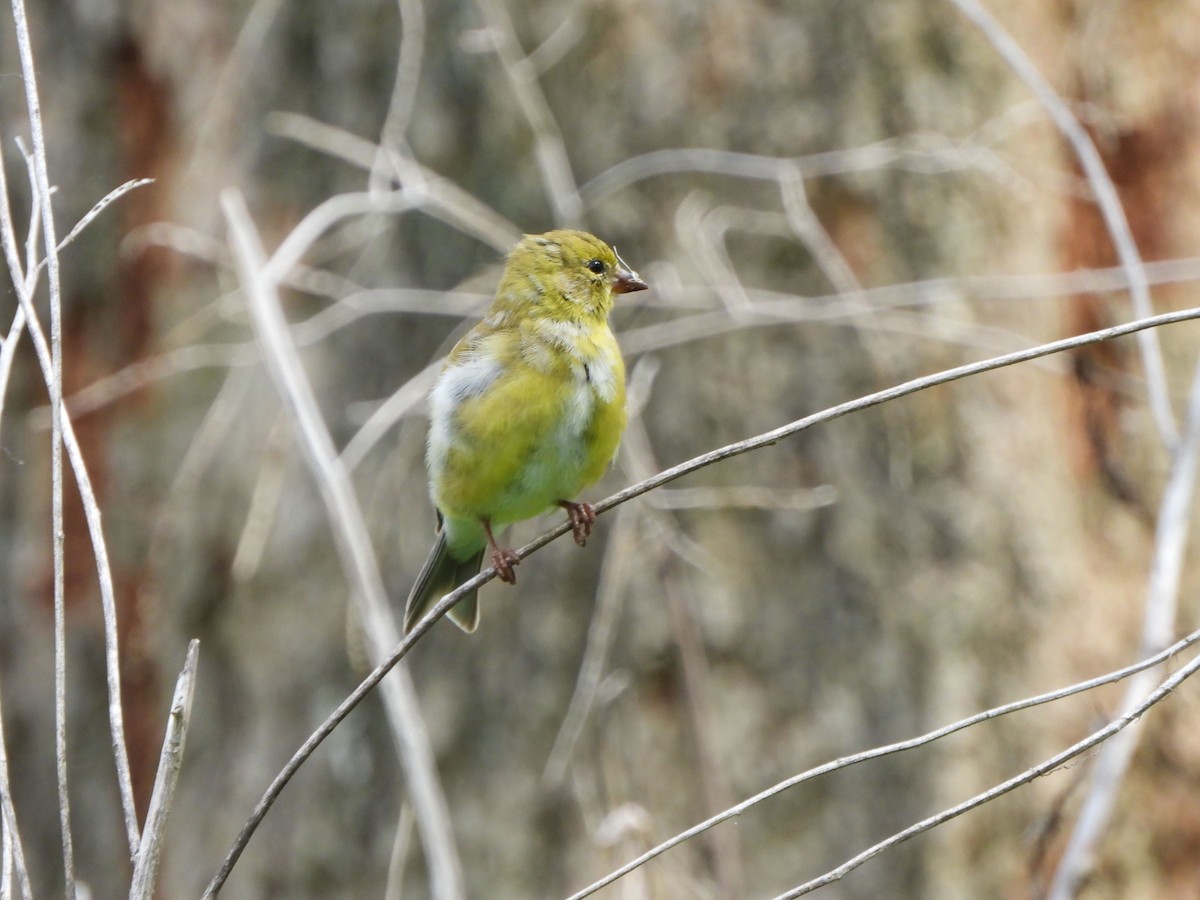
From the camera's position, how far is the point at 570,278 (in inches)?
123

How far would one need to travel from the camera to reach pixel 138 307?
4953 millimetres

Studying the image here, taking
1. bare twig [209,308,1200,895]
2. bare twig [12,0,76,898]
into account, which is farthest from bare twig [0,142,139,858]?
bare twig [209,308,1200,895]

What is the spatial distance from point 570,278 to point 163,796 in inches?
78.2

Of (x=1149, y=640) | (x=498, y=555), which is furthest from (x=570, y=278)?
(x=1149, y=640)

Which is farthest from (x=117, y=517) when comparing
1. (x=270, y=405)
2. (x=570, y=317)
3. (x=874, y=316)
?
(x=874, y=316)

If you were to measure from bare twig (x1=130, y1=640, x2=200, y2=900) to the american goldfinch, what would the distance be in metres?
Result: 1.31

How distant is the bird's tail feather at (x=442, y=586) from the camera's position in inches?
118

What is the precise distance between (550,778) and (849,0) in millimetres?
2472

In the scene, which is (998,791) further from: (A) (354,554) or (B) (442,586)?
(B) (442,586)

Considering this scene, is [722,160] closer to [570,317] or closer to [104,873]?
[570,317]

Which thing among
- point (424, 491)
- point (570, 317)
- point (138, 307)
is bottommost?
point (570, 317)

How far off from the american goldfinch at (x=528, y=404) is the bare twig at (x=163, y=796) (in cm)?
131

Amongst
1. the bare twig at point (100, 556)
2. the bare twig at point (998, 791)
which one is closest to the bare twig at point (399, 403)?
the bare twig at point (100, 556)

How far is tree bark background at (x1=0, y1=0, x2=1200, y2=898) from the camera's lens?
371 centimetres
